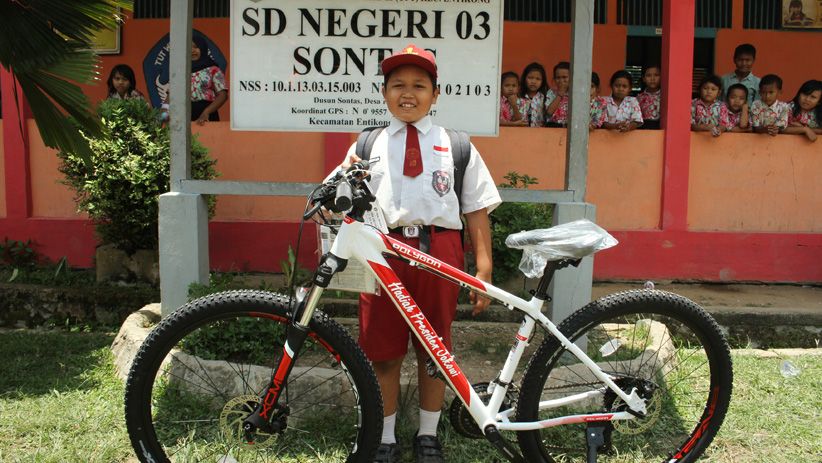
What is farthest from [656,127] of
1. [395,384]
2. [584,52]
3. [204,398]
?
[204,398]

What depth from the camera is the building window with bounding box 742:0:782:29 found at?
23.4 ft

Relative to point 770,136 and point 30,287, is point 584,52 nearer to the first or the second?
point 770,136

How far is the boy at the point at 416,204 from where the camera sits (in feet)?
Result: 8.82

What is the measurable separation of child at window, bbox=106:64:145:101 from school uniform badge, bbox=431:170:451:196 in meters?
4.61

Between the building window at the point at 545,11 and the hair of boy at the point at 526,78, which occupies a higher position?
the building window at the point at 545,11

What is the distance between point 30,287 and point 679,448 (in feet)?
15.9

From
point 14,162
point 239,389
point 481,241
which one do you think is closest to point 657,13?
point 481,241

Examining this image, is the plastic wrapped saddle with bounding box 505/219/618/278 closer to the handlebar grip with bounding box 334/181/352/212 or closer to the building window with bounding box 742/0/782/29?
the handlebar grip with bounding box 334/181/352/212

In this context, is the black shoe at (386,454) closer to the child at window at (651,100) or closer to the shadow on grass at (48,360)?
the shadow on grass at (48,360)

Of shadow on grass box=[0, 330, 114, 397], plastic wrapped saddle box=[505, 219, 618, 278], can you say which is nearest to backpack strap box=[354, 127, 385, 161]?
plastic wrapped saddle box=[505, 219, 618, 278]

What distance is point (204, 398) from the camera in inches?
124

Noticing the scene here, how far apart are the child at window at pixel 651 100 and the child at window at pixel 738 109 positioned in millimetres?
597

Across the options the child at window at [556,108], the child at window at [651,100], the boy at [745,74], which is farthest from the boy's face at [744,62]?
the child at window at [556,108]

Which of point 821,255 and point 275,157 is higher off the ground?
point 275,157
